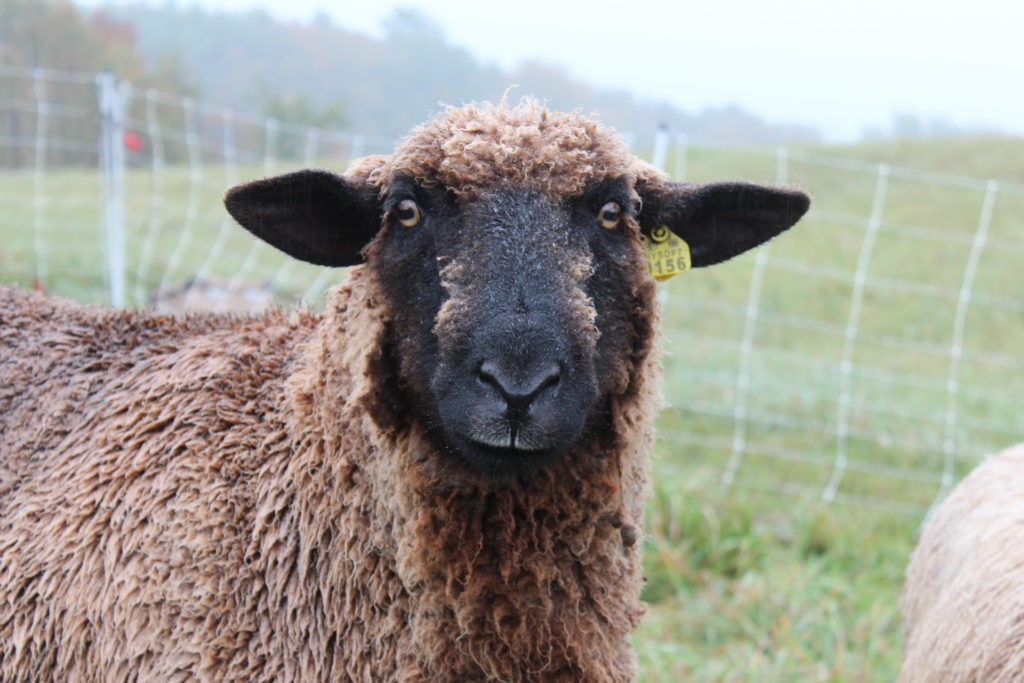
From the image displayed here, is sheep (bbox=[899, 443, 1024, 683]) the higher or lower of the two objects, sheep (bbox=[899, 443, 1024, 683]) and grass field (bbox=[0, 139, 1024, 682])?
the higher

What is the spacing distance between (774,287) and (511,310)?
1402cm

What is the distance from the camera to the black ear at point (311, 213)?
2.49 m

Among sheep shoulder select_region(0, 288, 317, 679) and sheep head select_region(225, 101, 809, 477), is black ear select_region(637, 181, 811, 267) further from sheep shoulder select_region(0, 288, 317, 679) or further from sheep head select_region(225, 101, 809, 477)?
sheep shoulder select_region(0, 288, 317, 679)

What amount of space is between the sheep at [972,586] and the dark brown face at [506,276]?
1486 mm

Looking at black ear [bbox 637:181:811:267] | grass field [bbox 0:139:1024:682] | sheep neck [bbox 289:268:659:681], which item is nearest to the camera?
sheep neck [bbox 289:268:659:681]

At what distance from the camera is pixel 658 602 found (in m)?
5.20

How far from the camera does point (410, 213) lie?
2457 mm

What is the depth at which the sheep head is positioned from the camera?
218cm

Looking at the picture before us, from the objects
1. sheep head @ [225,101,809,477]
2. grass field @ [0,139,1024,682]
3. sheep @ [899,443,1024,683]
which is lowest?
grass field @ [0,139,1024,682]

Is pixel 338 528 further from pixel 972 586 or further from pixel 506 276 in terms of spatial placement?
pixel 972 586

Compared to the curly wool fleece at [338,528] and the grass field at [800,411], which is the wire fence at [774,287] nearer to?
the grass field at [800,411]

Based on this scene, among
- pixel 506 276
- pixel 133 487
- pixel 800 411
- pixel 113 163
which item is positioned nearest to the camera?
pixel 506 276

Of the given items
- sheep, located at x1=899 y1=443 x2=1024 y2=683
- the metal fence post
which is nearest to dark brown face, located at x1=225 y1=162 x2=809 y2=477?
sheep, located at x1=899 y1=443 x2=1024 y2=683

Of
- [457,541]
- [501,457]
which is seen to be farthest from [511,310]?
[457,541]
